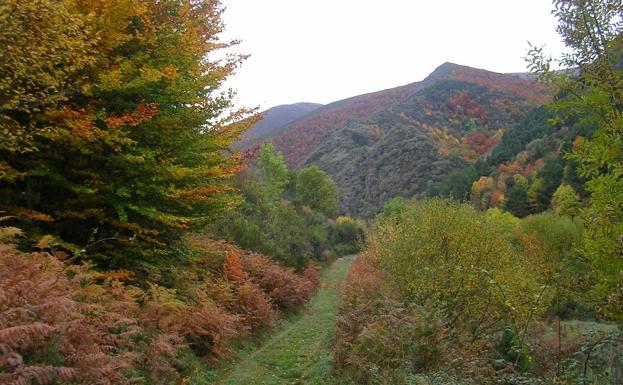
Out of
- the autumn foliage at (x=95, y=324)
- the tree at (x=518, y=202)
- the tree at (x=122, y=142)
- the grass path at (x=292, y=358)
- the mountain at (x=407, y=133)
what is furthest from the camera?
the mountain at (x=407, y=133)

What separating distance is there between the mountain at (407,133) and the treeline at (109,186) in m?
89.3

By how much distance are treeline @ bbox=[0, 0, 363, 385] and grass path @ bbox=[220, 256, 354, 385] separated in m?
0.78

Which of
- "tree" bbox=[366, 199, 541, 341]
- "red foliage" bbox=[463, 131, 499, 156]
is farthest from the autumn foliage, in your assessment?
"red foliage" bbox=[463, 131, 499, 156]

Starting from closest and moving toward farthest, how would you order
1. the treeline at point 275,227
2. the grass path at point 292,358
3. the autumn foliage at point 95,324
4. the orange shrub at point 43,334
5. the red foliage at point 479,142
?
the orange shrub at point 43,334 < the autumn foliage at point 95,324 < the grass path at point 292,358 < the treeline at point 275,227 < the red foliage at point 479,142

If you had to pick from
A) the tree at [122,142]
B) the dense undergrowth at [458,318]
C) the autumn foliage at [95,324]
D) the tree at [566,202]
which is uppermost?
the tree at [122,142]

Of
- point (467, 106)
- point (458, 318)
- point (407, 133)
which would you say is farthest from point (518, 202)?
point (467, 106)

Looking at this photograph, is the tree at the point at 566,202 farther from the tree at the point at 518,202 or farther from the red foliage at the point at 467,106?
the red foliage at the point at 467,106

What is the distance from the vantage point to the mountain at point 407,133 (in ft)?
348

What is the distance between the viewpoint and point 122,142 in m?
8.94

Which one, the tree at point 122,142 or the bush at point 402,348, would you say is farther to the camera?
the tree at point 122,142

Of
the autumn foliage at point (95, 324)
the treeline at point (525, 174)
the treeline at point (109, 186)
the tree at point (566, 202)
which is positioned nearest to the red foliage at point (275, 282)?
the autumn foliage at point (95, 324)

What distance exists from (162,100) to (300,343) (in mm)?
9277

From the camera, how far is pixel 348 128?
13362cm

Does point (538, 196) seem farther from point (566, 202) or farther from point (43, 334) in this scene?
point (43, 334)
